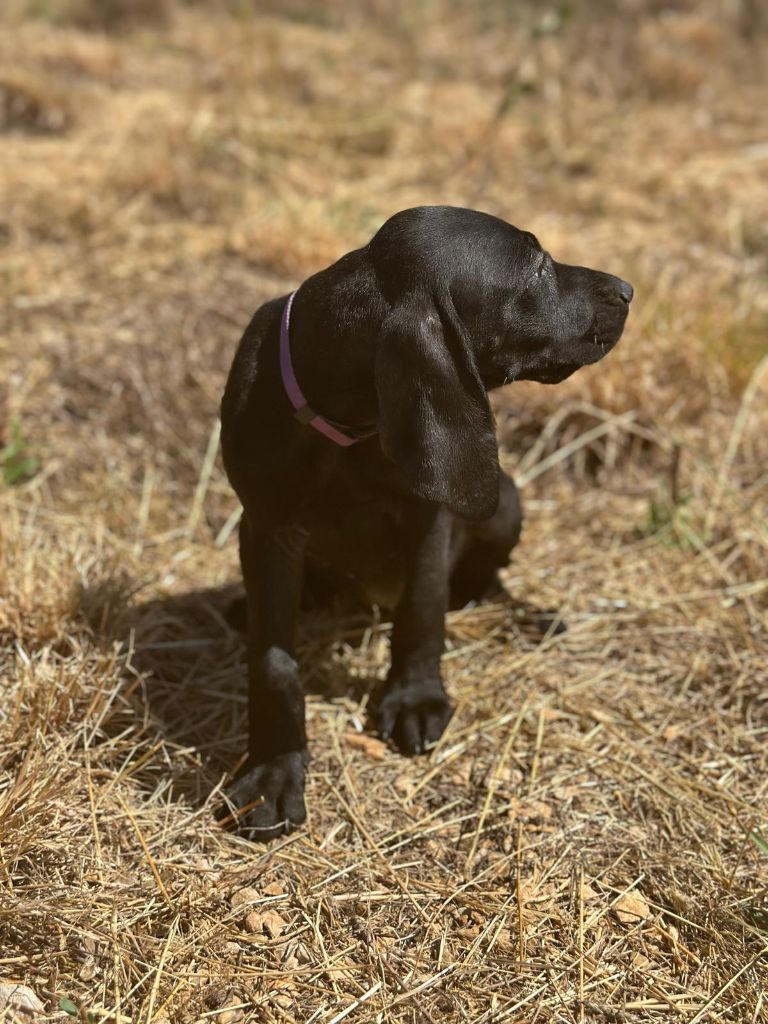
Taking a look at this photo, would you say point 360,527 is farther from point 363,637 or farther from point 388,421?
point 363,637

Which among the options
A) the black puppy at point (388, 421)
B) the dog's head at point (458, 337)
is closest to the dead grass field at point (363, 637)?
the black puppy at point (388, 421)

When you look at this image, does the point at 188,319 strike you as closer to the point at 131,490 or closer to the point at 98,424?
the point at 98,424

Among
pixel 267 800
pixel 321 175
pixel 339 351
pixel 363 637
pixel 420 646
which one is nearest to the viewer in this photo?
pixel 339 351

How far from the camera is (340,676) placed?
3406 mm

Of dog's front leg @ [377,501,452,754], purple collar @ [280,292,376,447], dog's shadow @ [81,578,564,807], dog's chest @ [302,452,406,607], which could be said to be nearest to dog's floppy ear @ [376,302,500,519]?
purple collar @ [280,292,376,447]

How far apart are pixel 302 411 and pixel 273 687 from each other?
72 cm

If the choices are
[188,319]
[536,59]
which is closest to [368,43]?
[536,59]

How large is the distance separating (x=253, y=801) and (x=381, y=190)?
192 inches

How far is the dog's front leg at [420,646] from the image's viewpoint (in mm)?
2959

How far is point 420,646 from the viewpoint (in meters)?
3.10

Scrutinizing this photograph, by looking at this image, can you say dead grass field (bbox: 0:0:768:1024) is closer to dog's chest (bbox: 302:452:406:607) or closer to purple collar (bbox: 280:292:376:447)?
dog's chest (bbox: 302:452:406:607)

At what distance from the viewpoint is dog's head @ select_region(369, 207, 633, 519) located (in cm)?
239

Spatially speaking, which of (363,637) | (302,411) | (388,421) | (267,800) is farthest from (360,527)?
(363,637)

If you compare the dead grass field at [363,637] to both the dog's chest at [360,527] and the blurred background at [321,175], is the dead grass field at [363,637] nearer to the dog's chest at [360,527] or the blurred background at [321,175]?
the blurred background at [321,175]
